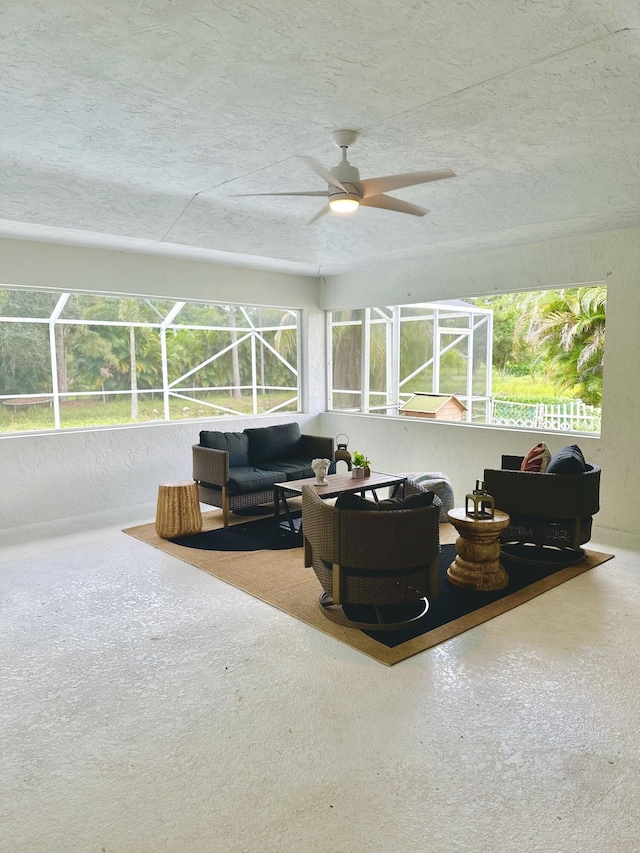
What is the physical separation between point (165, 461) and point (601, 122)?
5.13m

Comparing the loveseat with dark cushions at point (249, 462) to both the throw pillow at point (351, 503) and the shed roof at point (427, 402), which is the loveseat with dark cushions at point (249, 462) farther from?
the throw pillow at point (351, 503)

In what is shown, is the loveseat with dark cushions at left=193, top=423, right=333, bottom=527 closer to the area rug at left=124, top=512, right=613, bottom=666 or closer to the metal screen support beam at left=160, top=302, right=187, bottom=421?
the area rug at left=124, top=512, right=613, bottom=666

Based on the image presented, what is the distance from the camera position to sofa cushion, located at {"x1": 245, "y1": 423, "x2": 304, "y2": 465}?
6.25 metres

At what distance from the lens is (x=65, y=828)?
1925mm

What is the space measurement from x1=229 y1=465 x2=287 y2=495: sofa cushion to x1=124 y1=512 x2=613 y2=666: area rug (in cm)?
82

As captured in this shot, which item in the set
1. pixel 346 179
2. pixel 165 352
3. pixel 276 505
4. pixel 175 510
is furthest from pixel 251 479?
pixel 346 179

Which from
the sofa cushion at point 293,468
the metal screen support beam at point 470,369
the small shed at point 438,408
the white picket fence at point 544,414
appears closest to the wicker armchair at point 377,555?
the sofa cushion at point 293,468

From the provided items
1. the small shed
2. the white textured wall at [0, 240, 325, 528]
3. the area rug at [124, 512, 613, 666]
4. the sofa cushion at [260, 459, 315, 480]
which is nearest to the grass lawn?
the white textured wall at [0, 240, 325, 528]

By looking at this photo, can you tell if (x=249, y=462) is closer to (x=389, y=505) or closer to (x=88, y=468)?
(x=88, y=468)

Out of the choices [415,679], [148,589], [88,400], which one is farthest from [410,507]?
[88,400]

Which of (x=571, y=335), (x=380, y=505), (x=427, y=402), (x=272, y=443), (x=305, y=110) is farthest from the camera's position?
(x=571, y=335)

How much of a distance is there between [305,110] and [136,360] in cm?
402

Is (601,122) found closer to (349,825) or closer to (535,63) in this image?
(535,63)

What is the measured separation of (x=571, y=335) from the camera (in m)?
7.93
